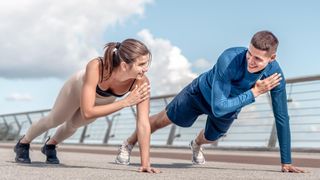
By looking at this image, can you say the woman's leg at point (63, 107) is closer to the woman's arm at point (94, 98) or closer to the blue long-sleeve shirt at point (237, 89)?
the woman's arm at point (94, 98)

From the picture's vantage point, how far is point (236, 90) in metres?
4.64

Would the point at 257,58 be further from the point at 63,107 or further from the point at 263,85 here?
the point at 63,107

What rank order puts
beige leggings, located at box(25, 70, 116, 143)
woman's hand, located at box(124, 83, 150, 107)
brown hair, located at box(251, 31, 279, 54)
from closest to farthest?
brown hair, located at box(251, 31, 279, 54)
woman's hand, located at box(124, 83, 150, 107)
beige leggings, located at box(25, 70, 116, 143)

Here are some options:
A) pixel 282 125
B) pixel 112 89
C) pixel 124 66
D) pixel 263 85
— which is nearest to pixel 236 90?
pixel 263 85

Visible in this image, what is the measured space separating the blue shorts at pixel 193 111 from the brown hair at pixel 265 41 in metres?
0.87

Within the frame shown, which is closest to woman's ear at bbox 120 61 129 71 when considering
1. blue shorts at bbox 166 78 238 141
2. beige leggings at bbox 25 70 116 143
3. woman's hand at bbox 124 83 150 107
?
woman's hand at bbox 124 83 150 107

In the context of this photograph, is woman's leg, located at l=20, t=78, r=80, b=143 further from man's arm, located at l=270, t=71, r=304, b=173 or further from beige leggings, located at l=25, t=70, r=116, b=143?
man's arm, located at l=270, t=71, r=304, b=173

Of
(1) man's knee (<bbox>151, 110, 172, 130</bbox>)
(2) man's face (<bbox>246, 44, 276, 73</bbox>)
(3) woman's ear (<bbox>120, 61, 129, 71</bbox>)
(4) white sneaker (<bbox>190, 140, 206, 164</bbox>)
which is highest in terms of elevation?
(2) man's face (<bbox>246, 44, 276, 73</bbox>)

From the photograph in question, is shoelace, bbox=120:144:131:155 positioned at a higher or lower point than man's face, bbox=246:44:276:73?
lower

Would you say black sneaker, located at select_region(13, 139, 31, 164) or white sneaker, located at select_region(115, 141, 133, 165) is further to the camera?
white sneaker, located at select_region(115, 141, 133, 165)

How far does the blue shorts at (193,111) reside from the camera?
505cm

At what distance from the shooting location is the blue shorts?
505cm

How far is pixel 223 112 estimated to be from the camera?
4410mm

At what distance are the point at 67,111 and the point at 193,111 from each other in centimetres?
114
